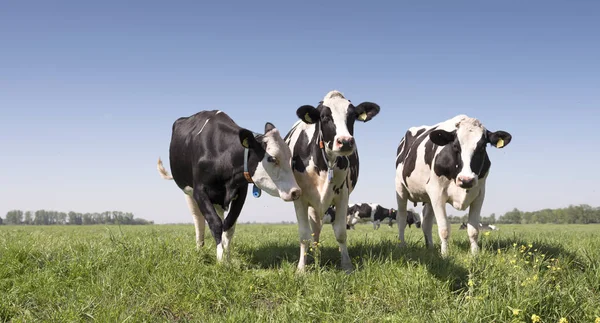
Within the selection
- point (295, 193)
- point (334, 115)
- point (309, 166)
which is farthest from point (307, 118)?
point (295, 193)

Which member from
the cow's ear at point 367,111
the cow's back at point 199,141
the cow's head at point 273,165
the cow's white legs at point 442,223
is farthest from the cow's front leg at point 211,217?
the cow's white legs at point 442,223

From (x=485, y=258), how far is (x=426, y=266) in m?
0.87

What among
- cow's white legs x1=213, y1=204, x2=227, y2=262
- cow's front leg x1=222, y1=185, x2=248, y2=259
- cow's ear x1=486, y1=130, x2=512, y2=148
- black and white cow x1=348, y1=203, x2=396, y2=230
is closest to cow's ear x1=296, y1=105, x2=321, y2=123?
cow's front leg x1=222, y1=185, x2=248, y2=259

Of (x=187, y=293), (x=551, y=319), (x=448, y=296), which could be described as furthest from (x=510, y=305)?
(x=187, y=293)

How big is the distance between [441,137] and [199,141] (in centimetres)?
429

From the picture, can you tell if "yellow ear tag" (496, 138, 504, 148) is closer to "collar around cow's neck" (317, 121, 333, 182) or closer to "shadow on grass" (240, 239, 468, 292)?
"shadow on grass" (240, 239, 468, 292)

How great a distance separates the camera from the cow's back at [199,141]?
292 inches

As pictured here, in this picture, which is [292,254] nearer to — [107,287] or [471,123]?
[107,287]

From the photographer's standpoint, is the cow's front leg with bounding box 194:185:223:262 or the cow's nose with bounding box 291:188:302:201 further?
the cow's front leg with bounding box 194:185:223:262

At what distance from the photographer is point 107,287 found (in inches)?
217

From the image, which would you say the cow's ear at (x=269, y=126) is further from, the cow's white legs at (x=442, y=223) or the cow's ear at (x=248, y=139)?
the cow's white legs at (x=442, y=223)

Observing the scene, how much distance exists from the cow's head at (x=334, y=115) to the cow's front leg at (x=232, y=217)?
1767mm

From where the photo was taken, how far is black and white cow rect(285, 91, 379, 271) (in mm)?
6430

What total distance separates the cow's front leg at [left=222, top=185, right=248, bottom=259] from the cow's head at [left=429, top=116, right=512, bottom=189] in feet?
11.6
